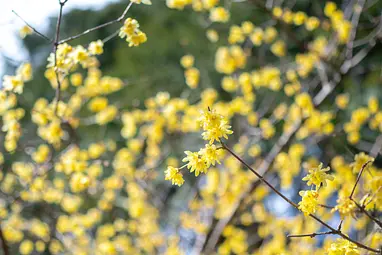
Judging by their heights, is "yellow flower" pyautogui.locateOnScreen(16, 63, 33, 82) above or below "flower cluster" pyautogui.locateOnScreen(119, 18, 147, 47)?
below

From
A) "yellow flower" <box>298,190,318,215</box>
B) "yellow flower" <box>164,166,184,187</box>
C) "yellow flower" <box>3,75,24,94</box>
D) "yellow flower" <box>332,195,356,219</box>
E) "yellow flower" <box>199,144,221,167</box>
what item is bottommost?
"yellow flower" <box>3,75,24,94</box>

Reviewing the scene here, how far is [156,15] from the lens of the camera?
617 cm

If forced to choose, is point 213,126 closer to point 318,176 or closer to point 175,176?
point 175,176

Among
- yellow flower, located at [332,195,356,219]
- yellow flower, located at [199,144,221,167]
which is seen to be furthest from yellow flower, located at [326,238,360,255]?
yellow flower, located at [199,144,221,167]

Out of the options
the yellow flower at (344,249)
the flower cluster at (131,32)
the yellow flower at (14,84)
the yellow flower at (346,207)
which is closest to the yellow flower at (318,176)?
the yellow flower at (344,249)

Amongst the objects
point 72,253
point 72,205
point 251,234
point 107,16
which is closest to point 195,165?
point 72,205

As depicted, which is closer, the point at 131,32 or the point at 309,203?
the point at 309,203

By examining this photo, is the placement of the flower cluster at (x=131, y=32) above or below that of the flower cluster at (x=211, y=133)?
below

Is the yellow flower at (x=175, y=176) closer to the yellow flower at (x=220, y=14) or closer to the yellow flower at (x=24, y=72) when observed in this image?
the yellow flower at (x=24, y=72)

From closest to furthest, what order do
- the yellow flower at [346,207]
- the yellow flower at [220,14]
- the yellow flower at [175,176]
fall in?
the yellow flower at [175,176] < the yellow flower at [346,207] < the yellow flower at [220,14]

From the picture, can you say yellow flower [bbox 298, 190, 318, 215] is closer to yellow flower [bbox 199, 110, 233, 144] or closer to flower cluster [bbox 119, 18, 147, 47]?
yellow flower [bbox 199, 110, 233, 144]

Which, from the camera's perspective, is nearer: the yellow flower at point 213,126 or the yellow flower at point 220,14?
the yellow flower at point 213,126

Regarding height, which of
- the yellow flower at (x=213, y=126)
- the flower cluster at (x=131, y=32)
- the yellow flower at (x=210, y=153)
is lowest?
the flower cluster at (x=131, y=32)

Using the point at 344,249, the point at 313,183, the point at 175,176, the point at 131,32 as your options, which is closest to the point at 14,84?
the point at 131,32
